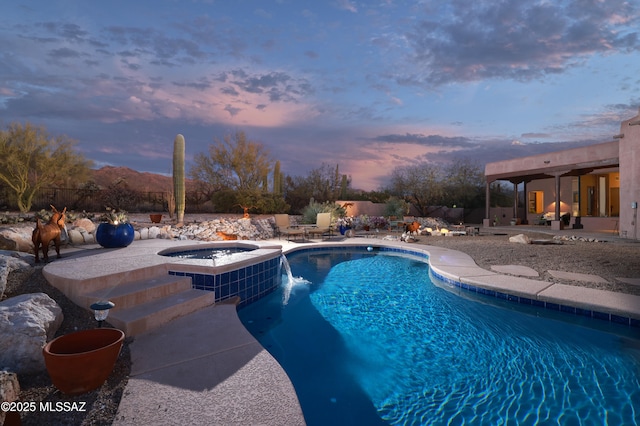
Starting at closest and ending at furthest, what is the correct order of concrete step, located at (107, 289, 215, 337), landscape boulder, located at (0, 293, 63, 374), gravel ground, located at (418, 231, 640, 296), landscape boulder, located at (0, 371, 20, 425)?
1. landscape boulder, located at (0, 371, 20, 425)
2. landscape boulder, located at (0, 293, 63, 374)
3. concrete step, located at (107, 289, 215, 337)
4. gravel ground, located at (418, 231, 640, 296)

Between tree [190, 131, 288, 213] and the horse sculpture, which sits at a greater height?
tree [190, 131, 288, 213]

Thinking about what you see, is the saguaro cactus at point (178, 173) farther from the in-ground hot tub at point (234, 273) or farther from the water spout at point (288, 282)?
the water spout at point (288, 282)

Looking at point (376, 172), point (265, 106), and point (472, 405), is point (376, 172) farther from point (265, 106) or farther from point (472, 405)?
point (472, 405)

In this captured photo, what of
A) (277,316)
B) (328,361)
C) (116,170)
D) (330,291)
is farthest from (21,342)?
(116,170)

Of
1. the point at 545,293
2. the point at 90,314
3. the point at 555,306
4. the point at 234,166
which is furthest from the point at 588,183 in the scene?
the point at 90,314

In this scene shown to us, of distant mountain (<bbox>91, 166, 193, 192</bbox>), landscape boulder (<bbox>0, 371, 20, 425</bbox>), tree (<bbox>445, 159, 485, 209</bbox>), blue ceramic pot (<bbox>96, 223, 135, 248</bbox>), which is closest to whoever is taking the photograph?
landscape boulder (<bbox>0, 371, 20, 425</bbox>)

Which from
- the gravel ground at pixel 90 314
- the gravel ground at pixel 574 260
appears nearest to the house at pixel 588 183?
the gravel ground at pixel 574 260

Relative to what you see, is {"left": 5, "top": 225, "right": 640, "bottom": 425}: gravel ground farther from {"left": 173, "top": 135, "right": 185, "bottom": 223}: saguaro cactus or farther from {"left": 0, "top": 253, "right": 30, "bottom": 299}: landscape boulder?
{"left": 173, "top": 135, "right": 185, "bottom": 223}: saguaro cactus

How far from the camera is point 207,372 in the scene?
2.00 metres

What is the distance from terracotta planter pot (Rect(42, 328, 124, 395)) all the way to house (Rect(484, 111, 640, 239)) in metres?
13.4

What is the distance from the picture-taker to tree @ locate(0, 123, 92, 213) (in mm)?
12969

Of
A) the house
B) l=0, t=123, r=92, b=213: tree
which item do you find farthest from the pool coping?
l=0, t=123, r=92, b=213: tree

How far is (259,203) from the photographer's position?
14938 millimetres

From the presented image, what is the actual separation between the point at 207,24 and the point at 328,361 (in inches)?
374
